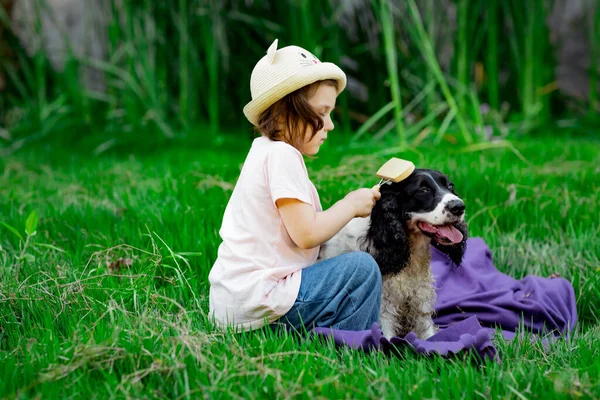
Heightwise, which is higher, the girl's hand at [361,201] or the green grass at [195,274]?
the girl's hand at [361,201]

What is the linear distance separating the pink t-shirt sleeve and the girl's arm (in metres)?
0.03

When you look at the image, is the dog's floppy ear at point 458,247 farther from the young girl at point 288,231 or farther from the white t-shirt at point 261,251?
the white t-shirt at point 261,251

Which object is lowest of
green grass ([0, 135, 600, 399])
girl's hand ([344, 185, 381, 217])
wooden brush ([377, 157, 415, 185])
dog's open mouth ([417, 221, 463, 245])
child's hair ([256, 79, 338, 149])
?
green grass ([0, 135, 600, 399])

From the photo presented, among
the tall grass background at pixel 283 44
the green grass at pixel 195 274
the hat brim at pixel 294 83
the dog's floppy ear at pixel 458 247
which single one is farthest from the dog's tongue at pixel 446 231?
the tall grass background at pixel 283 44

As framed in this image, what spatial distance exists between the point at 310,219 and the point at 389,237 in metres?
0.42

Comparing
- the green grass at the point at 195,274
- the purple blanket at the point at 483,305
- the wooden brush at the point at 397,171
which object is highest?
the wooden brush at the point at 397,171

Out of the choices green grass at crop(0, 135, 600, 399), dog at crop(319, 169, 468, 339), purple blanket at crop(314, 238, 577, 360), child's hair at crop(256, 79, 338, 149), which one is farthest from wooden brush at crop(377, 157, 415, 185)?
green grass at crop(0, 135, 600, 399)

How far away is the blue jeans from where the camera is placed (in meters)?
2.68

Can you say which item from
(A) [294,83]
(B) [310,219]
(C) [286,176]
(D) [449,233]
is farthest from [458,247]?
(A) [294,83]

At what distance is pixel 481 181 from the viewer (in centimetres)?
438

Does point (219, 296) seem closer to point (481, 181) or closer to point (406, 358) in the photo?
point (406, 358)

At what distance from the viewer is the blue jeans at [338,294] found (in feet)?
8.80

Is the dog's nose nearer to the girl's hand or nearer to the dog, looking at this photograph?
the dog

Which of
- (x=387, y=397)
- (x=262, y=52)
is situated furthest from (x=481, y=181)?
(x=262, y=52)
